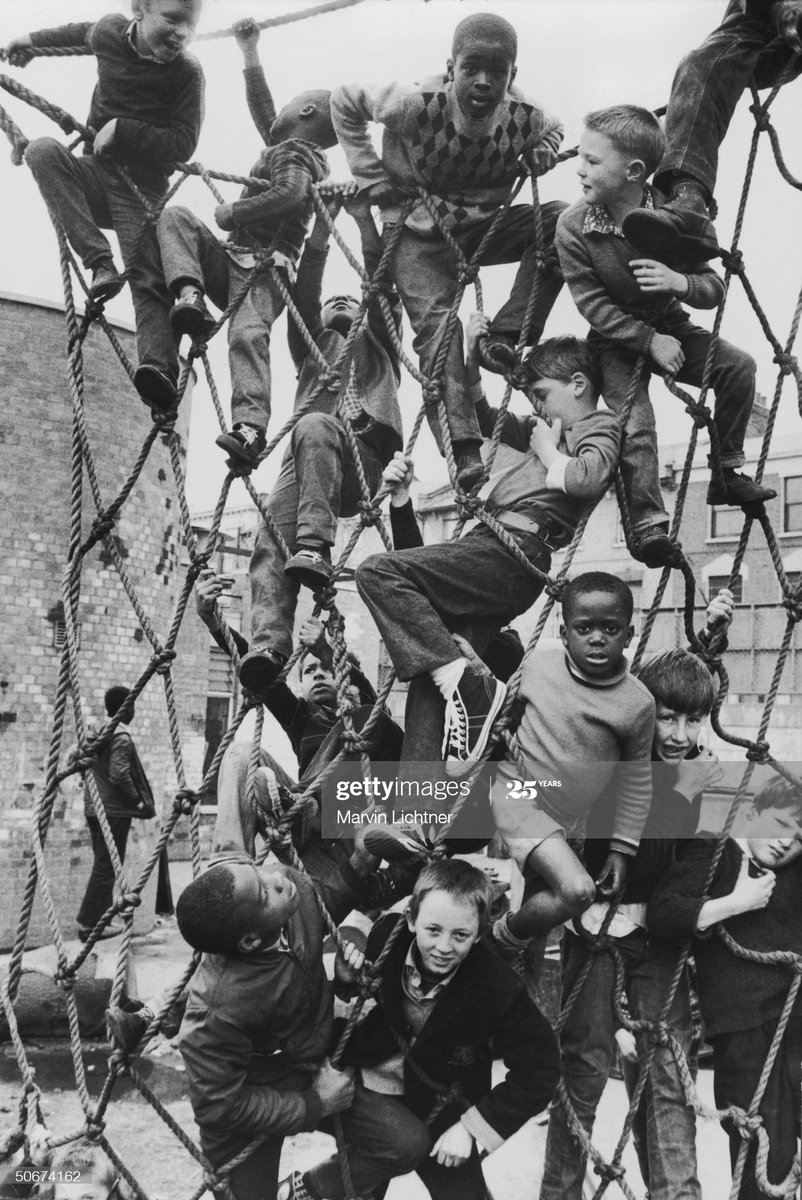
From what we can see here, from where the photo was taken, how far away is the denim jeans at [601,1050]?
1528mm

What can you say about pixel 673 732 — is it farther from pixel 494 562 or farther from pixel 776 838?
pixel 494 562

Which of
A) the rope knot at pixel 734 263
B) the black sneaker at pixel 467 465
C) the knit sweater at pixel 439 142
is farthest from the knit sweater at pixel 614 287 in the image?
the black sneaker at pixel 467 465

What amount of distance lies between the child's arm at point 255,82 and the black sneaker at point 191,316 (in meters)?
0.53

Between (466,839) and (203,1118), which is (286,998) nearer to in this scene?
(203,1118)

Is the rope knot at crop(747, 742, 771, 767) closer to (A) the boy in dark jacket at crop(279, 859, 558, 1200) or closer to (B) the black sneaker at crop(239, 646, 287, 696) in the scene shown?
(A) the boy in dark jacket at crop(279, 859, 558, 1200)

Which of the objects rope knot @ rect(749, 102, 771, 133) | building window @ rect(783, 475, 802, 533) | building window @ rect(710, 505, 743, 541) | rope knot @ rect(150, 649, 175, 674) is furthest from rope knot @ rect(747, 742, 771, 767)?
building window @ rect(710, 505, 743, 541)

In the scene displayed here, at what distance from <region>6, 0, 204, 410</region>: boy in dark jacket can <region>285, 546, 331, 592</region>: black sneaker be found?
45 centimetres

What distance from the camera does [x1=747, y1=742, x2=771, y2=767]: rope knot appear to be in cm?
163

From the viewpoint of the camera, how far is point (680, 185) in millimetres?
1575

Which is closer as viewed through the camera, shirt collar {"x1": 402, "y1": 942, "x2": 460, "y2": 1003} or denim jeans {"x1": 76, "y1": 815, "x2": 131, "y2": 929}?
shirt collar {"x1": 402, "y1": 942, "x2": 460, "y2": 1003}

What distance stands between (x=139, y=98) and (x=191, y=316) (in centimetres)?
49

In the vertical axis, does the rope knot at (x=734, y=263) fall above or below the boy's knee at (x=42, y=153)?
below

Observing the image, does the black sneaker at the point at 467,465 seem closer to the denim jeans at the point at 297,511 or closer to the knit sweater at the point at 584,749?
the denim jeans at the point at 297,511

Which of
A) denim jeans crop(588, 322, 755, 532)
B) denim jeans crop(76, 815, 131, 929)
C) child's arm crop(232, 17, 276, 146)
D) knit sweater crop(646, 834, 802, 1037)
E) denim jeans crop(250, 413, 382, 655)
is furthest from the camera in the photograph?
denim jeans crop(76, 815, 131, 929)
